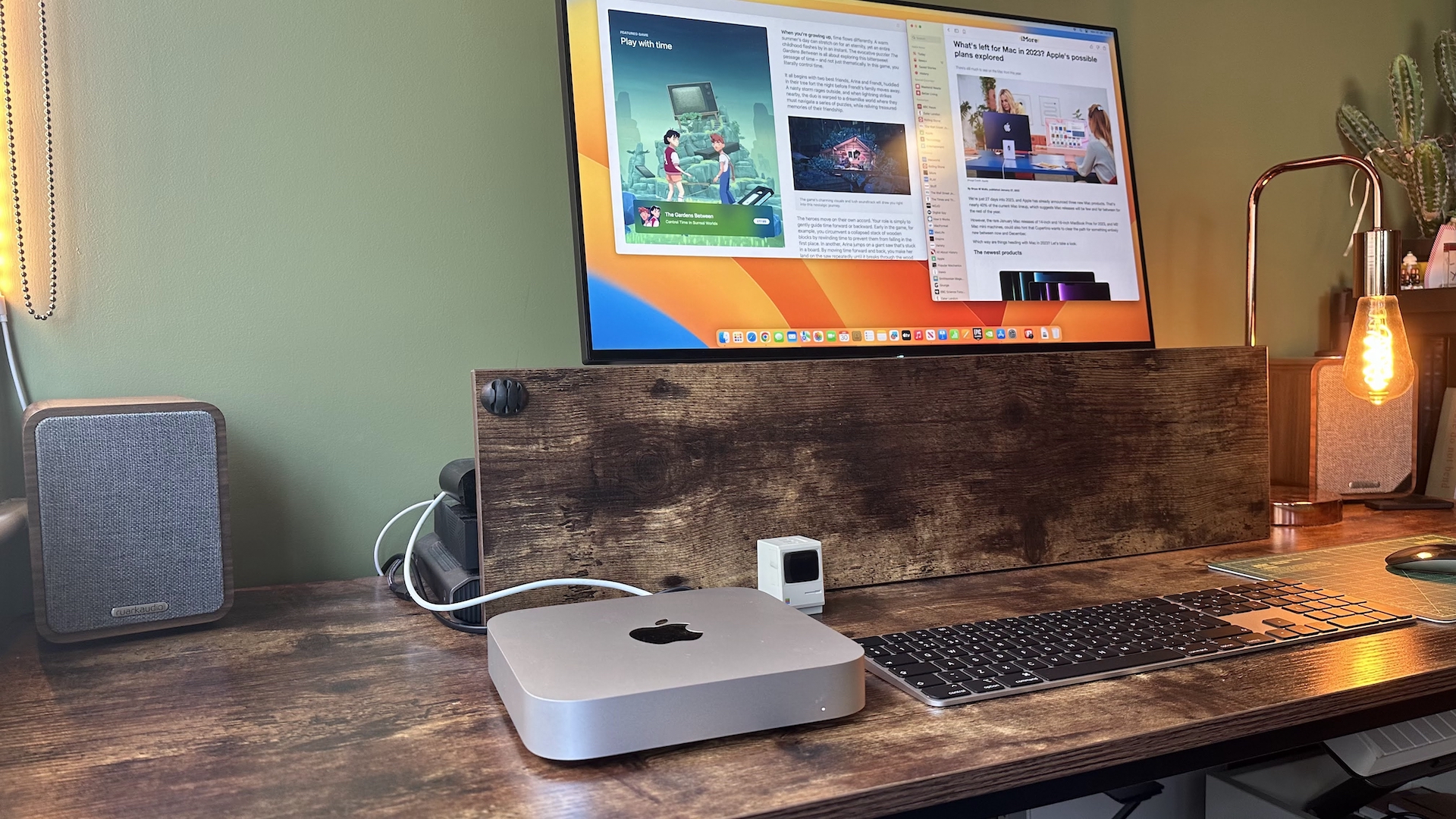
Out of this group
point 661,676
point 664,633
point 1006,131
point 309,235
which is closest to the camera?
point 661,676

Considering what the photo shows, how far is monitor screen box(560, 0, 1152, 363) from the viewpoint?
1014 mm

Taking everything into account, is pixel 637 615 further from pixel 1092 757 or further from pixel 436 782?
pixel 1092 757

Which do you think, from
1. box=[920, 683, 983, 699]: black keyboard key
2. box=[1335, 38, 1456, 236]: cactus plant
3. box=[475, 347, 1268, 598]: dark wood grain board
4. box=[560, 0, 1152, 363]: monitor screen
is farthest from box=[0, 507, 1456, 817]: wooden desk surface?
box=[1335, 38, 1456, 236]: cactus plant

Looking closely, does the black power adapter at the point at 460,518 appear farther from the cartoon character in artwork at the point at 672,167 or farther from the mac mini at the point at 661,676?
the cartoon character in artwork at the point at 672,167

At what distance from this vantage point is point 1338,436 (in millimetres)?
1380

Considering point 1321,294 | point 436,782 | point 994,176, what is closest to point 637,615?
point 436,782

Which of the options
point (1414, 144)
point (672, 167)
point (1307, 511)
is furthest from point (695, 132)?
point (1414, 144)

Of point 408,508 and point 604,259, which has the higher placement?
point 604,259

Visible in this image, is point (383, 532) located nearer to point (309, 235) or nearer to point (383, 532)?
point (383, 532)

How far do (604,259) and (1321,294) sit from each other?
4.69ft

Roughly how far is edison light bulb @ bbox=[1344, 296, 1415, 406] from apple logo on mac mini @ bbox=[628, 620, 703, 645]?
0.93m

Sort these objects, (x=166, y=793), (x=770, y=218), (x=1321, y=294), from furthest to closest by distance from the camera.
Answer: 1. (x=1321, y=294)
2. (x=770, y=218)
3. (x=166, y=793)

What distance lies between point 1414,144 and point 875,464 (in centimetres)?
132

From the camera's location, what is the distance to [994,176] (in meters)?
1.18
